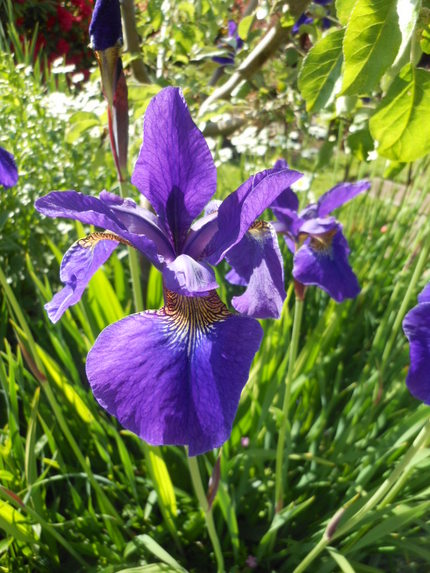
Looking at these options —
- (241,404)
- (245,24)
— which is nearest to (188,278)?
(241,404)

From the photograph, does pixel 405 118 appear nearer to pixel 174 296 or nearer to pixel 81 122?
pixel 174 296

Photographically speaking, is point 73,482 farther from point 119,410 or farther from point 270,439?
point 119,410

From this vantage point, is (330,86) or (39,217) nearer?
(330,86)

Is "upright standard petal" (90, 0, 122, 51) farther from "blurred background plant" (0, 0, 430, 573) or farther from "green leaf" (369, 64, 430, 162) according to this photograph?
"green leaf" (369, 64, 430, 162)

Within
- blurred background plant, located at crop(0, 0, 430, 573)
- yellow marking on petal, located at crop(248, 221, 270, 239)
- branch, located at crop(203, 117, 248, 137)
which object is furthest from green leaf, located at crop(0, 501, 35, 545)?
branch, located at crop(203, 117, 248, 137)

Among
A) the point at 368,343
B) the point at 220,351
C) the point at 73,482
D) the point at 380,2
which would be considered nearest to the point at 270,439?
the point at 73,482

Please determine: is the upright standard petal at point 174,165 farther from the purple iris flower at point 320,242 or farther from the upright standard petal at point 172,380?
the purple iris flower at point 320,242
